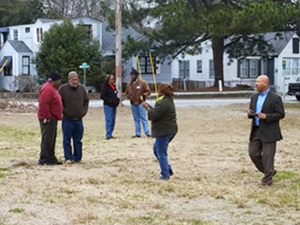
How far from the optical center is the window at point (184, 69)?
6231 cm

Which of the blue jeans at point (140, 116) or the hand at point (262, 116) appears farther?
the blue jeans at point (140, 116)

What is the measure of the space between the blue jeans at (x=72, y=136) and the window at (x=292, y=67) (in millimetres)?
47261

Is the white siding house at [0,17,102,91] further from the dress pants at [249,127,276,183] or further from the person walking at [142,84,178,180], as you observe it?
the dress pants at [249,127,276,183]

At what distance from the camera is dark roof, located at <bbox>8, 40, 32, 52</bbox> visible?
53344 millimetres

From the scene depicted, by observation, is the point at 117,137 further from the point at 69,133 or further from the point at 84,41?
the point at 84,41

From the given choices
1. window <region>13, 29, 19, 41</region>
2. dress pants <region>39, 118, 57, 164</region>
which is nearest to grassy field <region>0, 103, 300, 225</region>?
dress pants <region>39, 118, 57, 164</region>

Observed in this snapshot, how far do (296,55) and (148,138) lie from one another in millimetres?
43898

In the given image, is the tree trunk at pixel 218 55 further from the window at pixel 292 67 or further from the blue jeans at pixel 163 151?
the blue jeans at pixel 163 151

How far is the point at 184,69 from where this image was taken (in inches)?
2473

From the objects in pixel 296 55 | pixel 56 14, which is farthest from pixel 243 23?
pixel 56 14

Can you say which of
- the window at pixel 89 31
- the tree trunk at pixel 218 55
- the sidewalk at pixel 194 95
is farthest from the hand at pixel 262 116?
the window at pixel 89 31

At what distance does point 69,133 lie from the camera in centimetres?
1223

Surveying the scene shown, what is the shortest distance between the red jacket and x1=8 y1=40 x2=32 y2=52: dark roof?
4249cm

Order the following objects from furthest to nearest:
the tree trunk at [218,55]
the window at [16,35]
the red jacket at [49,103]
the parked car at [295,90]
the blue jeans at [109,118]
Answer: the window at [16,35] → the tree trunk at [218,55] → the parked car at [295,90] → the blue jeans at [109,118] → the red jacket at [49,103]
